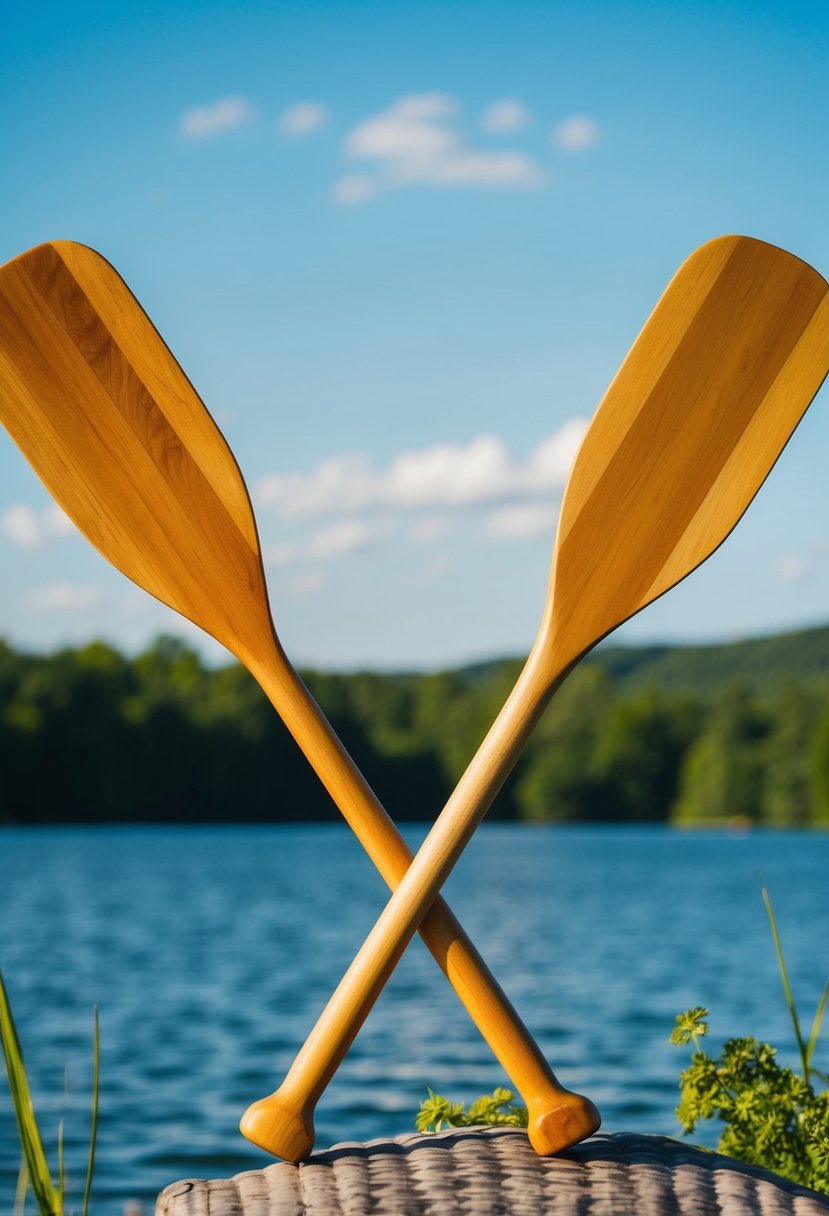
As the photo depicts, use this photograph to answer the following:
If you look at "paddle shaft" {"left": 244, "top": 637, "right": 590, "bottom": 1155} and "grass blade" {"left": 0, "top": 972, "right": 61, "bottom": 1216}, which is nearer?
"paddle shaft" {"left": 244, "top": 637, "right": 590, "bottom": 1155}

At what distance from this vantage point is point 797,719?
64.6 metres

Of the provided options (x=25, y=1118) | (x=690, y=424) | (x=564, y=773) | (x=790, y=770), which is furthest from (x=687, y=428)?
(x=564, y=773)

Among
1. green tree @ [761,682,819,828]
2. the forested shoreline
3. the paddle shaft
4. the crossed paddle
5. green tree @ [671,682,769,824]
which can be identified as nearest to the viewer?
the paddle shaft

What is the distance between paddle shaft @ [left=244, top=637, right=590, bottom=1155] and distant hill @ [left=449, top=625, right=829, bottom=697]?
90.2m

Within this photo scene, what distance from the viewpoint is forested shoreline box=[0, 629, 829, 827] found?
5466cm

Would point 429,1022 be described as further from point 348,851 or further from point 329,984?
point 348,851

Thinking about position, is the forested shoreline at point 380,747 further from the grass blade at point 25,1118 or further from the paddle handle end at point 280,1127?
the paddle handle end at point 280,1127

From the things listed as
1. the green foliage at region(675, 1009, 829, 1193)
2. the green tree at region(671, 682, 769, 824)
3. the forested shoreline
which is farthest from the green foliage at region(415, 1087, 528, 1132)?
the green tree at region(671, 682, 769, 824)

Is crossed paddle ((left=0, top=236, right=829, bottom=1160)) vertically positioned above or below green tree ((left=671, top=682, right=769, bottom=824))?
below

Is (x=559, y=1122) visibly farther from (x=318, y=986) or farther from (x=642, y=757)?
(x=642, y=757)

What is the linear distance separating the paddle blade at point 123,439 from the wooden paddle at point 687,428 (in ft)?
1.52

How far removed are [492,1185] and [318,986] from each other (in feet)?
48.3

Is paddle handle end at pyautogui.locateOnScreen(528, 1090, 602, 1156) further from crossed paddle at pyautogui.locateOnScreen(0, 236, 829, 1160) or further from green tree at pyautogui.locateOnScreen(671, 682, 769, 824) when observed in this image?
green tree at pyautogui.locateOnScreen(671, 682, 769, 824)

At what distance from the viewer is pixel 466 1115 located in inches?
88.8
